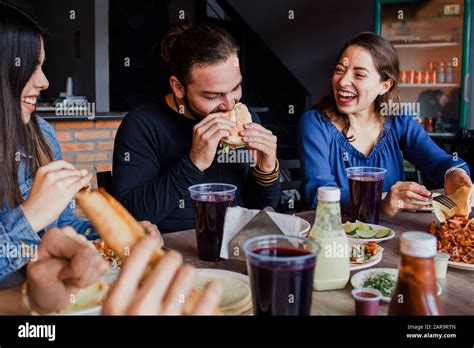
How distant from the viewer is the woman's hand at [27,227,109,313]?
83 cm

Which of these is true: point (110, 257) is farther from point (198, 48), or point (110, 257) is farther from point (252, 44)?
point (252, 44)

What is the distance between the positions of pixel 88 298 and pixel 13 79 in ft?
2.93

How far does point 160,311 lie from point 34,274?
1.06 feet

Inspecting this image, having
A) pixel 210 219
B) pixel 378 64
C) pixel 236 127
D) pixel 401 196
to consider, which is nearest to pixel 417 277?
pixel 210 219

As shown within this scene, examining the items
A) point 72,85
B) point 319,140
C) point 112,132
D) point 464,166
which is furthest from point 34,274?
point 72,85

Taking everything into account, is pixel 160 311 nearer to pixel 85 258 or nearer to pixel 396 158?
pixel 85 258

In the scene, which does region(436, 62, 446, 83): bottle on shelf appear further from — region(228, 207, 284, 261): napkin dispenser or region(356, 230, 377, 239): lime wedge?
region(228, 207, 284, 261): napkin dispenser

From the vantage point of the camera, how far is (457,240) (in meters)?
1.43

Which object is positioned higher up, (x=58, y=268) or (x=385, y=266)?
(x=58, y=268)

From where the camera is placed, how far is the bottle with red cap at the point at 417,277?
0.74 meters

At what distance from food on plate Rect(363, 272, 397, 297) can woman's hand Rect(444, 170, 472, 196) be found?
862mm

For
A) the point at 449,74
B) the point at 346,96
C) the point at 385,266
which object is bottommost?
the point at 385,266

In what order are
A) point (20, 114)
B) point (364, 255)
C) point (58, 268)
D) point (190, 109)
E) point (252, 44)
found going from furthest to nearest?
point (252, 44), point (190, 109), point (20, 114), point (364, 255), point (58, 268)

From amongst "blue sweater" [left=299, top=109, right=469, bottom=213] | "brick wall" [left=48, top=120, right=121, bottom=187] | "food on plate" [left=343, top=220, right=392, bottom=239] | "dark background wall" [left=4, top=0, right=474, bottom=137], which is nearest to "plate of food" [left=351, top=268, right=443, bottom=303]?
"food on plate" [left=343, top=220, right=392, bottom=239]
